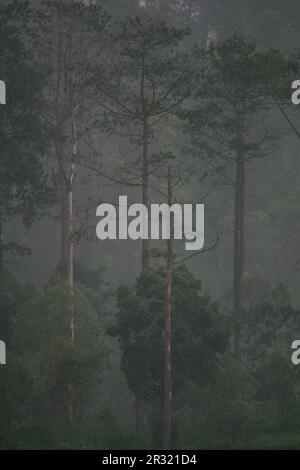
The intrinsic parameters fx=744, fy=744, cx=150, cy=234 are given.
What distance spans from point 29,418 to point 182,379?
6.28 m

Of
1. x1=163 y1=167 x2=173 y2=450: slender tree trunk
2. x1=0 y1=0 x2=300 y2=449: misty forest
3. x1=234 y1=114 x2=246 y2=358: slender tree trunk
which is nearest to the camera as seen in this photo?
x1=163 y1=167 x2=173 y2=450: slender tree trunk

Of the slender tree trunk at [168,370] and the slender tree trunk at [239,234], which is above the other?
the slender tree trunk at [239,234]

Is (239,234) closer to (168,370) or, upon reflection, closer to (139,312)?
(139,312)

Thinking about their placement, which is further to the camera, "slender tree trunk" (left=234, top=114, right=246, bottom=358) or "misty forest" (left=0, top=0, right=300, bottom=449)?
"slender tree trunk" (left=234, top=114, right=246, bottom=358)

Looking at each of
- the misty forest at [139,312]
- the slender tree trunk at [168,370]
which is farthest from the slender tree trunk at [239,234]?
the slender tree trunk at [168,370]

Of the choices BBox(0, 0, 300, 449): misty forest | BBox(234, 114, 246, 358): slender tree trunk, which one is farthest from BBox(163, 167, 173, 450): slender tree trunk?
BBox(234, 114, 246, 358): slender tree trunk

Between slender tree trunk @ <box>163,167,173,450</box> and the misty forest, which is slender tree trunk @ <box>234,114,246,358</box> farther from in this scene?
slender tree trunk @ <box>163,167,173,450</box>

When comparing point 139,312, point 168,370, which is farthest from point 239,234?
point 168,370

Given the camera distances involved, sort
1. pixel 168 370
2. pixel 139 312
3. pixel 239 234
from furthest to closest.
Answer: pixel 239 234, pixel 139 312, pixel 168 370

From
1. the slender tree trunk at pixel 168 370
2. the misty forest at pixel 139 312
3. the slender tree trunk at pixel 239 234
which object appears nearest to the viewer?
the slender tree trunk at pixel 168 370

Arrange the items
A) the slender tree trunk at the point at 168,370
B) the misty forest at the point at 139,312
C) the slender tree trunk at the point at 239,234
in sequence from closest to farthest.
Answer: the slender tree trunk at the point at 168,370 < the misty forest at the point at 139,312 < the slender tree trunk at the point at 239,234

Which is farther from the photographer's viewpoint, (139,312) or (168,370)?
(139,312)

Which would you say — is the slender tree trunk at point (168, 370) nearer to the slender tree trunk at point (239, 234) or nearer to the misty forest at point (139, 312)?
the misty forest at point (139, 312)

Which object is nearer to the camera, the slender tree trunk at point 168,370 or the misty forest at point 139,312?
the slender tree trunk at point 168,370
